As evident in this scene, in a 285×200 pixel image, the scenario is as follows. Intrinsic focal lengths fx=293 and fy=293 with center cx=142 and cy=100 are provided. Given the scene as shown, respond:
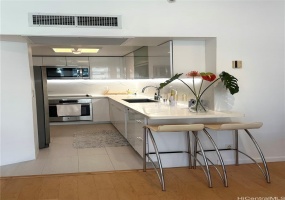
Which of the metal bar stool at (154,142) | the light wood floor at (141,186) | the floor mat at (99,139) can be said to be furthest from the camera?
the floor mat at (99,139)

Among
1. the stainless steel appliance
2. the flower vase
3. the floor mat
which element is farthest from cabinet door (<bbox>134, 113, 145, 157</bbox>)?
the stainless steel appliance

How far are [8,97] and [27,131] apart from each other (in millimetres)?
574

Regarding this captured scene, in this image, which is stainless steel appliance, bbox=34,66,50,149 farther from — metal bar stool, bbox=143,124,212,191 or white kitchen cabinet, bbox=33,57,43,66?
white kitchen cabinet, bbox=33,57,43,66

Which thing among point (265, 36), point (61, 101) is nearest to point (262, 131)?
point (265, 36)

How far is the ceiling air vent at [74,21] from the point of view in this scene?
3492 mm

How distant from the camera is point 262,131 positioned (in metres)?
4.13

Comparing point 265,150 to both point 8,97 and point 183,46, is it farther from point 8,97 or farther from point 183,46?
point 8,97

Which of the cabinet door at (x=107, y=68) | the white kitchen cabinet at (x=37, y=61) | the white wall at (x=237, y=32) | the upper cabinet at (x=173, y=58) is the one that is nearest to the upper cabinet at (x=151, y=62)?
the upper cabinet at (x=173, y=58)

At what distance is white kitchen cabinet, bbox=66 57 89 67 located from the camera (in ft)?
26.2

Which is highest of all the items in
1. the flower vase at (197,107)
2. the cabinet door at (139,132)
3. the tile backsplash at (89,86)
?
the tile backsplash at (89,86)

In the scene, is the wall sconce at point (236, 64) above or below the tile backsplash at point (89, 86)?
above

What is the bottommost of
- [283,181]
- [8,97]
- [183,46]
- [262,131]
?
[283,181]

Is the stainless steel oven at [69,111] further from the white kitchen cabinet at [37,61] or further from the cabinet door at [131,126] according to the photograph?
the cabinet door at [131,126]

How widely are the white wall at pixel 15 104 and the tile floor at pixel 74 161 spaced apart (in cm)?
22
